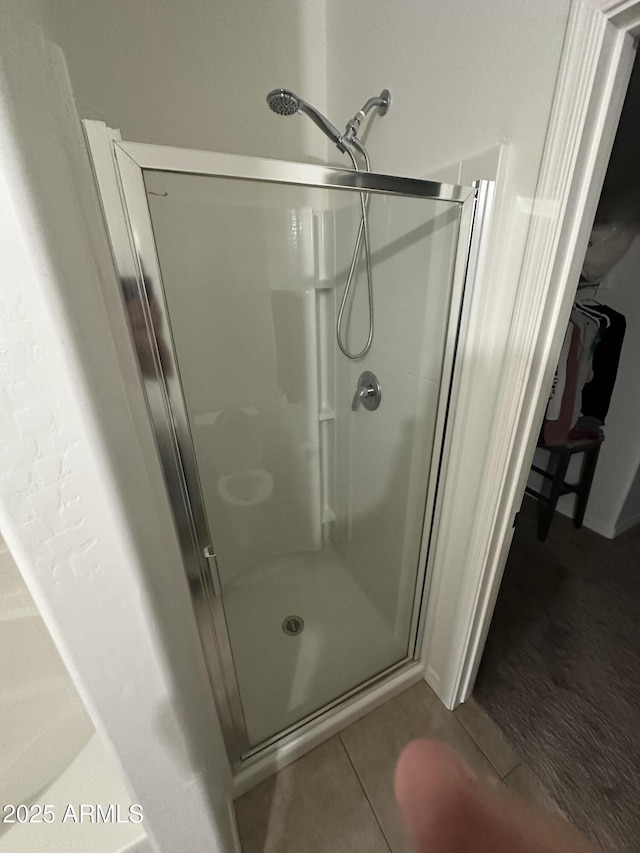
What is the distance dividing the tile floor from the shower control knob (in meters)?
1.08

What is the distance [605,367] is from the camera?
5.80 feet

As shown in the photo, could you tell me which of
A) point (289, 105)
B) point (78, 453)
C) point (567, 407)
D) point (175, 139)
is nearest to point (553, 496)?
point (567, 407)

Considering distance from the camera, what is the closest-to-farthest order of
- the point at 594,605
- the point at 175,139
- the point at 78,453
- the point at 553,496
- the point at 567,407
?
the point at 78,453, the point at 175,139, the point at 594,605, the point at 567,407, the point at 553,496

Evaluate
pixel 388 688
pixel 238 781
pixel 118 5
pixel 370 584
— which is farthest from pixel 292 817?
pixel 118 5

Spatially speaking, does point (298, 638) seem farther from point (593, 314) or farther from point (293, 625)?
point (593, 314)

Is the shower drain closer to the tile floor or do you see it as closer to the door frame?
the tile floor

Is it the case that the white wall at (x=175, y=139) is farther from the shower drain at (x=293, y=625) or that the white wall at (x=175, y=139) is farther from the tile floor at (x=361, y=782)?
the shower drain at (x=293, y=625)

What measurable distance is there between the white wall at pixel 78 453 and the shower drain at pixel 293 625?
762mm

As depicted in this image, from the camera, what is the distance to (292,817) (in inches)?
38.2

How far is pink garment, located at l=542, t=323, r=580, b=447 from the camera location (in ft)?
5.42

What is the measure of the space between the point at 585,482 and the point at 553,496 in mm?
237

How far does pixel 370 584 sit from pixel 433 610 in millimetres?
373

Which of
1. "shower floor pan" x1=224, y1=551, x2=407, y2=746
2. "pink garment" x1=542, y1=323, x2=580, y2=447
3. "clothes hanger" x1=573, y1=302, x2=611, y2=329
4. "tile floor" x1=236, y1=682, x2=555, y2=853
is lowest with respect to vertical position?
"tile floor" x1=236, y1=682, x2=555, y2=853

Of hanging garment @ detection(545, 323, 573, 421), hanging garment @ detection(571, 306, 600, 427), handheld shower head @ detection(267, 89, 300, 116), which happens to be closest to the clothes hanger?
hanging garment @ detection(571, 306, 600, 427)
